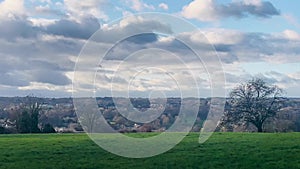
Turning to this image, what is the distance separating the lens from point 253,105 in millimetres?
60500

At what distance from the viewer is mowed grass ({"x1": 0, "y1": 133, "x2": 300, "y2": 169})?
32.5m

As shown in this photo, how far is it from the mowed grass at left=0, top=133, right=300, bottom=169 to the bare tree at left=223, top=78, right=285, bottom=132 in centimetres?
1661

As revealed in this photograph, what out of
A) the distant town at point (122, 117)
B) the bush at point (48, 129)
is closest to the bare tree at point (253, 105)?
the distant town at point (122, 117)

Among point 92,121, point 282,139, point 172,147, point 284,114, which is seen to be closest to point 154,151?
point 172,147

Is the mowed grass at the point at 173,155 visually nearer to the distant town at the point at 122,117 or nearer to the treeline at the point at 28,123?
the distant town at the point at 122,117

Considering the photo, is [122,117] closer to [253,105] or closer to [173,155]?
[173,155]

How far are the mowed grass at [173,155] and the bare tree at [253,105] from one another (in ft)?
54.5

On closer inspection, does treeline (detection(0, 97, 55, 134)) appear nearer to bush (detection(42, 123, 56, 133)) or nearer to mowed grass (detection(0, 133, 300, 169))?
bush (detection(42, 123, 56, 133))

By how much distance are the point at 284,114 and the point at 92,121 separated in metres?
37.1

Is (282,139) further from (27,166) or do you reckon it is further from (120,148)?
(27,166)

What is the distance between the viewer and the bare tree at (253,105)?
197ft

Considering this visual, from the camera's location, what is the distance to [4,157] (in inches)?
1383

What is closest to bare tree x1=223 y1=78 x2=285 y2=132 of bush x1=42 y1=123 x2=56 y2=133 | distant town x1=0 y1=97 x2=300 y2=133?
distant town x1=0 y1=97 x2=300 y2=133

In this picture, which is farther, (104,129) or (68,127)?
(68,127)
